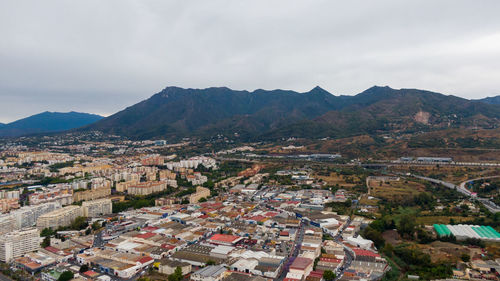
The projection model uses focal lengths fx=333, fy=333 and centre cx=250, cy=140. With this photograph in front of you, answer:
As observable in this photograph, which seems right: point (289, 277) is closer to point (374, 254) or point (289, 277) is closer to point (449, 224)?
point (374, 254)

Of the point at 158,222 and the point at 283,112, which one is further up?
the point at 283,112

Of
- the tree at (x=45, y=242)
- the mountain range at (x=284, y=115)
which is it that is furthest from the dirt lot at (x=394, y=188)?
the mountain range at (x=284, y=115)

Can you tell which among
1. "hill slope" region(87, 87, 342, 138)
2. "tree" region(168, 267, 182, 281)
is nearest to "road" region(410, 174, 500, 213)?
"tree" region(168, 267, 182, 281)

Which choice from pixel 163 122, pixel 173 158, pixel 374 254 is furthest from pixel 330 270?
pixel 163 122

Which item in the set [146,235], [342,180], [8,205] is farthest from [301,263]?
[8,205]

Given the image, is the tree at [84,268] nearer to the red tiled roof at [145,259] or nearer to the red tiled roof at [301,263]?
the red tiled roof at [145,259]
